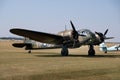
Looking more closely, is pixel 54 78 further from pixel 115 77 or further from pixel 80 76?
pixel 115 77

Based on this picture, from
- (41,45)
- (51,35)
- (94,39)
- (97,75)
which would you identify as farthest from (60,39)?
(97,75)

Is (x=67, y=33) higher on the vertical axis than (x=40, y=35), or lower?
higher

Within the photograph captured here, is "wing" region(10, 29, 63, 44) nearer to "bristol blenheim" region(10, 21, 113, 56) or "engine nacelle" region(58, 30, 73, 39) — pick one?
"bristol blenheim" region(10, 21, 113, 56)

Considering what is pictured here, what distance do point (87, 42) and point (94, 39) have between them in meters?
0.84

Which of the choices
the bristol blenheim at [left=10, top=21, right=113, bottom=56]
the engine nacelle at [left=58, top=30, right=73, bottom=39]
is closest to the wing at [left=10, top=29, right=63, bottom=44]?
the bristol blenheim at [left=10, top=21, right=113, bottom=56]

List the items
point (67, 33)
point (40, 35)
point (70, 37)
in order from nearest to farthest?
point (70, 37) → point (40, 35) → point (67, 33)

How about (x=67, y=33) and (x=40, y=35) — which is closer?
(x=40, y=35)

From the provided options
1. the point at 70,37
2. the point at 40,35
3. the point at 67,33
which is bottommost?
the point at 70,37

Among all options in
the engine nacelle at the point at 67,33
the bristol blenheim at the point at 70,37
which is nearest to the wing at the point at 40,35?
the bristol blenheim at the point at 70,37

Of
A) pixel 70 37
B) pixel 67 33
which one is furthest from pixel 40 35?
pixel 70 37

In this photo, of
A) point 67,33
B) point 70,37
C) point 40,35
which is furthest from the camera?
point 67,33

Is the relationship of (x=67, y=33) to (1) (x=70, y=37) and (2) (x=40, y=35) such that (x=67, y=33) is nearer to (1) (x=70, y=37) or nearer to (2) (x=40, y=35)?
(1) (x=70, y=37)

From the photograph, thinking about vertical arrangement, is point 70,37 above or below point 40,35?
below

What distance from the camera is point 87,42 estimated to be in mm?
28812
